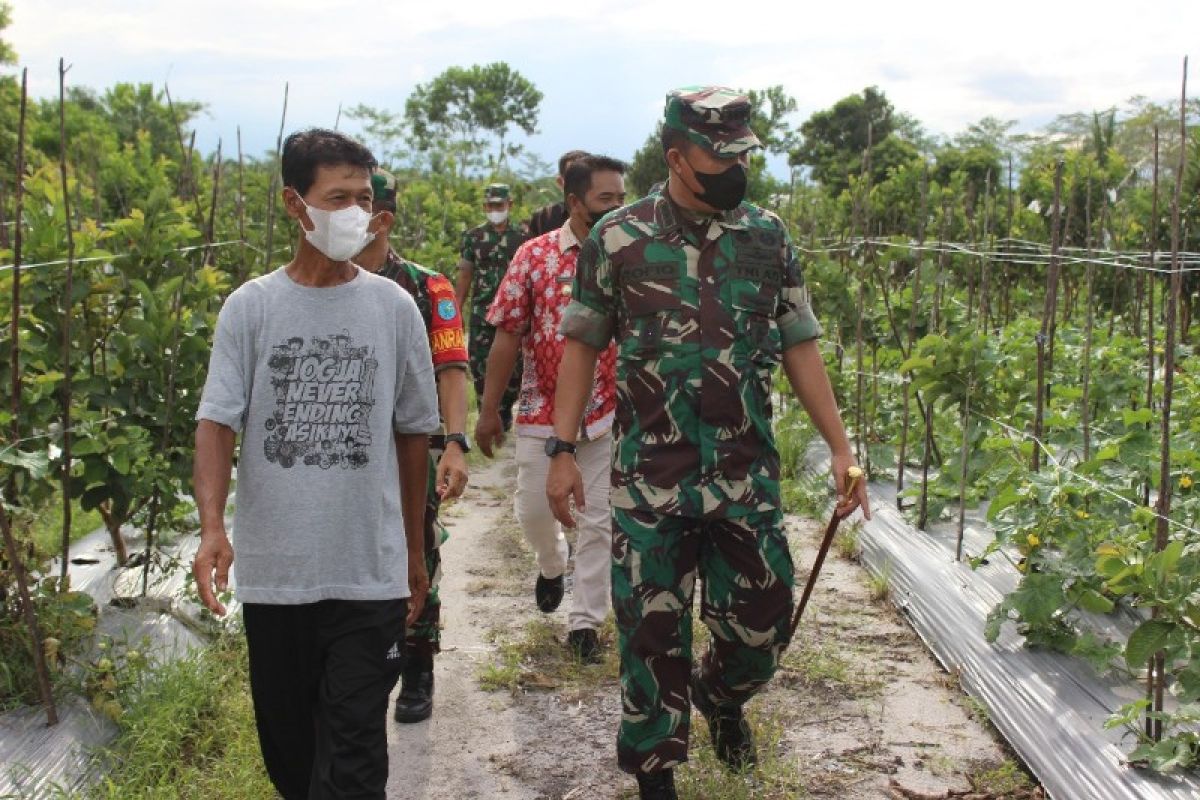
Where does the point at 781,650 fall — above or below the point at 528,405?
below

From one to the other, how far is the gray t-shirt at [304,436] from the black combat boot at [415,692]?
145cm

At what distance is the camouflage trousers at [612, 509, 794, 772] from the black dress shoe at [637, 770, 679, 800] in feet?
0.10

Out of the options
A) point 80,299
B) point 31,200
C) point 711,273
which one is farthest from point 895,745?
point 31,200

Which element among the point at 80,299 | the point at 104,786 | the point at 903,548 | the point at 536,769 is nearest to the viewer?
the point at 104,786

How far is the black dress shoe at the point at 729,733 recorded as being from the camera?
368 cm

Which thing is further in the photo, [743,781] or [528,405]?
[528,405]

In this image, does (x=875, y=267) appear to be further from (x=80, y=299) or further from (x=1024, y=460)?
(x=80, y=299)

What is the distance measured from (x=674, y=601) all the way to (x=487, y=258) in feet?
17.4

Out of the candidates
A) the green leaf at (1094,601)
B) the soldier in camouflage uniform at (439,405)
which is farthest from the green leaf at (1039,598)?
the soldier in camouflage uniform at (439,405)

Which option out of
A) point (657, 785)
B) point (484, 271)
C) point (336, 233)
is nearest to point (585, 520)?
point (657, 785)

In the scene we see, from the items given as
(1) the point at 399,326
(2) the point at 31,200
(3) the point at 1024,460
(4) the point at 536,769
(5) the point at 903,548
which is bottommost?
(4) the point at 536,769

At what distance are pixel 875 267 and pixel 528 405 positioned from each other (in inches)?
107

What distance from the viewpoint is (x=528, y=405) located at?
488 centimetres

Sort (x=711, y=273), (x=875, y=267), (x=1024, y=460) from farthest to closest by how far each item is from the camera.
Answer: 1. (x=875, y=267)
2. (x=1024, y=460)
3. (x=711, y=273)
